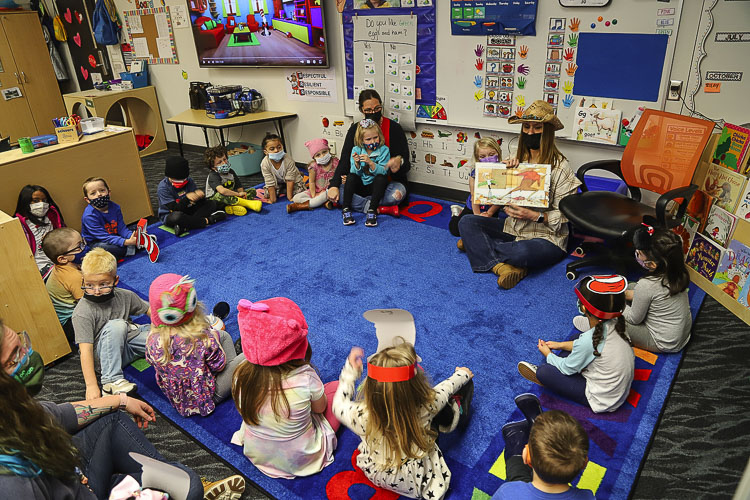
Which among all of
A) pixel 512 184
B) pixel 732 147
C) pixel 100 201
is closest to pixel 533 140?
pixel 512 184

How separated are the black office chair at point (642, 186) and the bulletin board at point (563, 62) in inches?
12.7

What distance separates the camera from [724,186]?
277 cm

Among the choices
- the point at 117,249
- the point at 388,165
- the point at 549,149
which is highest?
the point at 549,149

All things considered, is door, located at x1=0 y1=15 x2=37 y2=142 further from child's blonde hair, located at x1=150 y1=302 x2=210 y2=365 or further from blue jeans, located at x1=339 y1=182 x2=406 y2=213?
child's blonde hair, located at x1=150 y1=302 x2=210 y2=365

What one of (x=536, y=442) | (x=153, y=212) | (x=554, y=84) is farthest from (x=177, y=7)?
(x=536, y=442)

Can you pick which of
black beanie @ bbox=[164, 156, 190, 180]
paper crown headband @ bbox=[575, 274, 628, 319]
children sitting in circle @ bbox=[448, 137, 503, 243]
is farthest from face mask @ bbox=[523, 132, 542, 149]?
black beanie @ bbox=[164, 156, 190, 180]

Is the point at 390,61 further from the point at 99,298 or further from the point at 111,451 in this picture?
the point at 111,451

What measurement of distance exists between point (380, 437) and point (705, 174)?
2.52 m

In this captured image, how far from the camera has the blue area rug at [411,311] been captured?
1.96 m

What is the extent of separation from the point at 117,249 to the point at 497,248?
2747mm

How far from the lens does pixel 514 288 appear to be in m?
3.11

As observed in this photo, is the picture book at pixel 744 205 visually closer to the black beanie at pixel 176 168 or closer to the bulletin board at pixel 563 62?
the bulletin board at pixel 563 62

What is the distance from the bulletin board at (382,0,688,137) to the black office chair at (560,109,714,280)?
0.32 m

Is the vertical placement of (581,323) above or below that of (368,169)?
below
